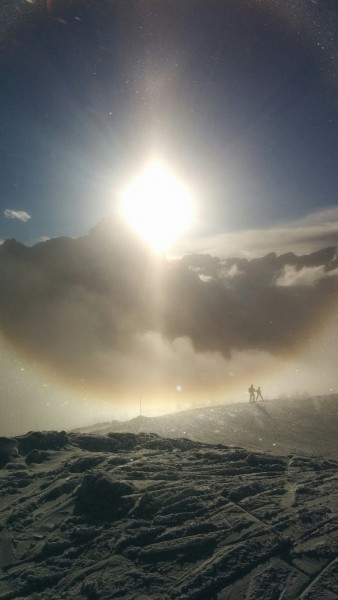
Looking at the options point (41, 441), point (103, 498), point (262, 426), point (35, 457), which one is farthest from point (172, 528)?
point (262, 426)

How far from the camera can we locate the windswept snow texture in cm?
1052

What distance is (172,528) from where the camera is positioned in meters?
12.9

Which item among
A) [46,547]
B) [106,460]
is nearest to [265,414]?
[106,460]

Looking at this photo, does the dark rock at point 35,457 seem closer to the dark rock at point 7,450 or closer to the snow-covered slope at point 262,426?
the dark rock at point 7,450

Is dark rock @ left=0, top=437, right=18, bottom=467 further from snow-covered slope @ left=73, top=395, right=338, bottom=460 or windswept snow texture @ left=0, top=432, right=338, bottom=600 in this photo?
snow-covered slope @ left=73, top=395, right=338, bottom=460

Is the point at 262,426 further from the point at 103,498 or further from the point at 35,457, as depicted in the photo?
the point at 103,498

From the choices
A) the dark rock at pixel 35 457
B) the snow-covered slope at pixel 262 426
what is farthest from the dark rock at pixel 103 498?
the snow-covered slope at pixel 262 426

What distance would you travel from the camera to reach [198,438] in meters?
28.5

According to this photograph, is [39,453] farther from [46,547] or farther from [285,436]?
[285,436]

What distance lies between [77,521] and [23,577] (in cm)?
264

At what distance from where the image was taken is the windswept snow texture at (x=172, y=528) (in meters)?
10.5

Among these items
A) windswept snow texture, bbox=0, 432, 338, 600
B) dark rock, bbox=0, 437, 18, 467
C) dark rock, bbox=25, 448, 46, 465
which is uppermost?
dark rock, bbox=0, 437, 18, 467

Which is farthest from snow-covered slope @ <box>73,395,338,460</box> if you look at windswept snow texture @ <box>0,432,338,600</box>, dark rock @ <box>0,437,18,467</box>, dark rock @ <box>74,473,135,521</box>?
dark rock @ <box>74,473,135,521</box>

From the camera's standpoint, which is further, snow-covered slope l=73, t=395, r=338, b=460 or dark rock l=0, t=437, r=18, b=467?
snow-covered slope l=73, t=395, r=338, b=460
